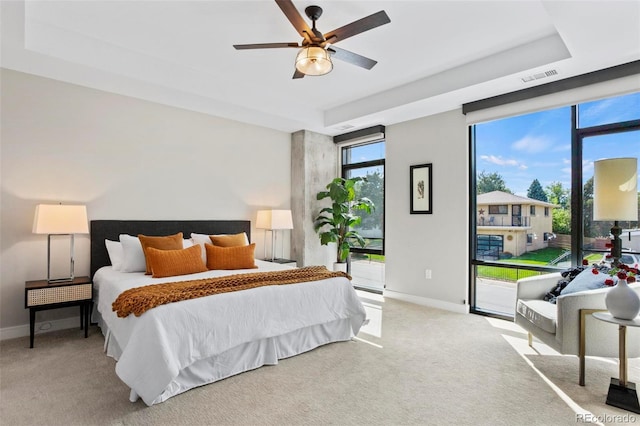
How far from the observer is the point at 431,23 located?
3076mm

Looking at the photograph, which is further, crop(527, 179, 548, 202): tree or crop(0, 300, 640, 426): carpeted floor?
crop(527, 179, 548, 202): tree

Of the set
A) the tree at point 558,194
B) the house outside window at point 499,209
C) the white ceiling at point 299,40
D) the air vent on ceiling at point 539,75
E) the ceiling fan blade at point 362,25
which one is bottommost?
the house outside window at point 499,209

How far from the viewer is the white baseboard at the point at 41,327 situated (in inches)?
136

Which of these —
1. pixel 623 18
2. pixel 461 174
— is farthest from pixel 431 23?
pixel 461 174

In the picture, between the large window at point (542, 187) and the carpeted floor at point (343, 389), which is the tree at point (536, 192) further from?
the carpeted floor at point (343, 389)

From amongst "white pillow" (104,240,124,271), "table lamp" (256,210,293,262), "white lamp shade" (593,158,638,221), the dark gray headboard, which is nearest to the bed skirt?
"white pillow" (104,240,124,271)

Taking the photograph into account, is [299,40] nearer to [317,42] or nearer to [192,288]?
[317,42]

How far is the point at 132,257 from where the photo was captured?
3670mm

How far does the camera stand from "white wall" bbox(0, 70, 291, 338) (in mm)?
3496

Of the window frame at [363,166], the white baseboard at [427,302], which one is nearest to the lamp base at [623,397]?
the white baseboard at [427,302]

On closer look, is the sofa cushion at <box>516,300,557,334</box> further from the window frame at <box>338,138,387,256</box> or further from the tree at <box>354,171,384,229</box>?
the tree at <box>354,171,384,229</box>

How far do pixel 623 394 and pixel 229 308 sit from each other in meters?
2.71

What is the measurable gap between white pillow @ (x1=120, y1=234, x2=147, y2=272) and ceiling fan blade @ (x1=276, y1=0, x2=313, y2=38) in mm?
2715

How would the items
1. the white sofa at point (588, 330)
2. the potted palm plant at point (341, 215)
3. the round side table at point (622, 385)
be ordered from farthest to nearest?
the potted palm plant at point (341, 215)
the white sofa at point (588, 330)
the round side table at point (622, 385)
